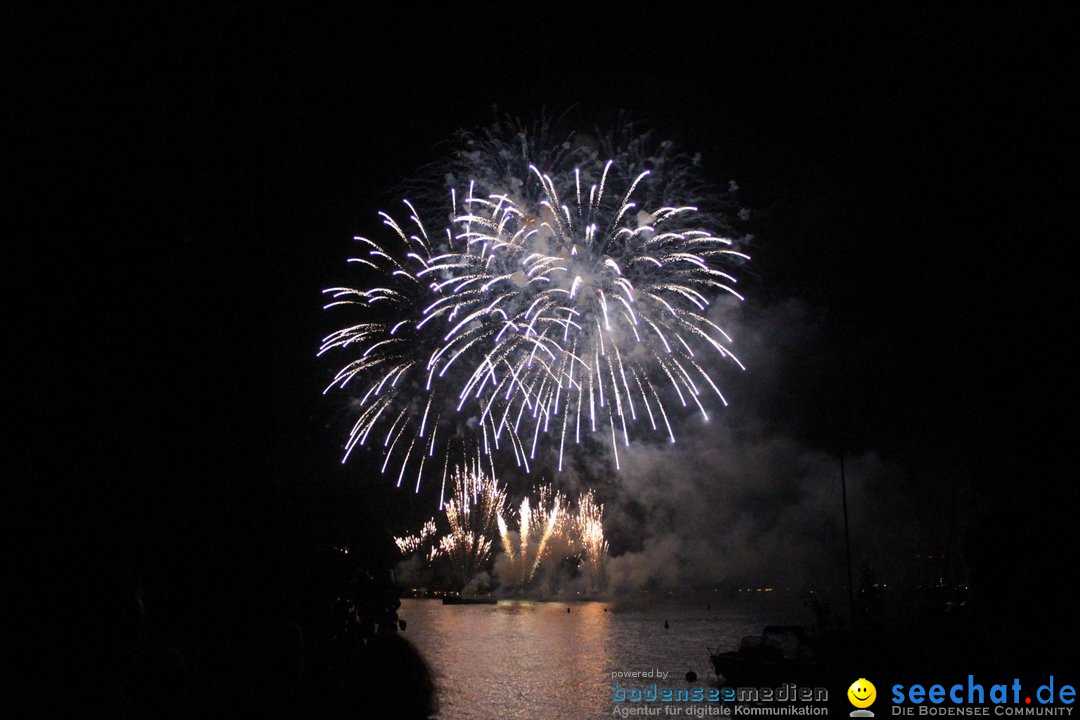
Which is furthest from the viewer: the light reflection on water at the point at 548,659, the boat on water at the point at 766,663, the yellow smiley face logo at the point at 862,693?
the light reflection on water at the point at 548,659

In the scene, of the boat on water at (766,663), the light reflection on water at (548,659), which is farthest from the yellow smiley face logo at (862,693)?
the light reflection on water at (548,659)

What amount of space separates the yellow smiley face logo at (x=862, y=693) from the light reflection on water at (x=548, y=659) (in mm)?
13485

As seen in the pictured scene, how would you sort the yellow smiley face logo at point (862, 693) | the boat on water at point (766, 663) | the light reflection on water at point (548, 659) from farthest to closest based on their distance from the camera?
the light reflection on water at point (548, 659) < the boat on water at point (766, 663) < the yellow smiley face logo at point (862, 693)

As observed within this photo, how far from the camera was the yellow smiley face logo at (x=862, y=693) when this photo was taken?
1659 centimetres

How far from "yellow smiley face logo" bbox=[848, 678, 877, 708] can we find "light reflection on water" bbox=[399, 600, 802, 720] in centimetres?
1349

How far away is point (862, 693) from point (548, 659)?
35836mm

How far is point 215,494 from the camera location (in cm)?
1202

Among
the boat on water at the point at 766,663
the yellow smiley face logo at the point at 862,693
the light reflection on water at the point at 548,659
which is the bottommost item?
the light reflection on water at the point at 548,659

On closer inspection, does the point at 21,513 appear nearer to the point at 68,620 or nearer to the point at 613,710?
the point at 68,620

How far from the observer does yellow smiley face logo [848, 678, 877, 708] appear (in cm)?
1659

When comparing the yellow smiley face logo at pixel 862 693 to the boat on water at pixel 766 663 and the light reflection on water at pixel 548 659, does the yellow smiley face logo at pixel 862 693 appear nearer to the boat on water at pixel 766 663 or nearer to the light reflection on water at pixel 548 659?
the boat on water at pixel 766 663

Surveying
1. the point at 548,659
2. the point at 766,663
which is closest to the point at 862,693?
the point at 766,663

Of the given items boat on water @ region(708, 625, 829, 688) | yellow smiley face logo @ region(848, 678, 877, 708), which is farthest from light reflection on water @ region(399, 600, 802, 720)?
yellow smiley face logo @ region(848, 678, 877, 708)

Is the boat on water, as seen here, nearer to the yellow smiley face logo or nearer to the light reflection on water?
the light reflection on water
